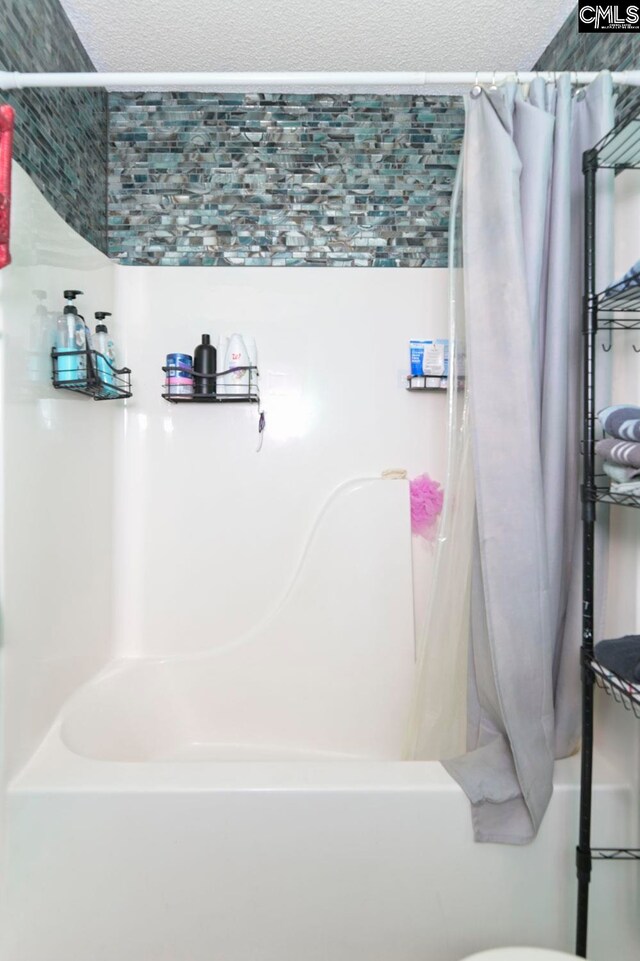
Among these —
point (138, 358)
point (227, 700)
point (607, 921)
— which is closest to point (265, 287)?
point (138, 358)

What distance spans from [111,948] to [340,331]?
6.44 feet

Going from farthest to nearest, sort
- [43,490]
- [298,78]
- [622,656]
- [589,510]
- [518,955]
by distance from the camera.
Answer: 1. [43,490]
2. [298,78]
3. [589,510]
4. [622,656]
5. [518,955]

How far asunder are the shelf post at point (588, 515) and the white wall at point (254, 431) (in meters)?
0.89

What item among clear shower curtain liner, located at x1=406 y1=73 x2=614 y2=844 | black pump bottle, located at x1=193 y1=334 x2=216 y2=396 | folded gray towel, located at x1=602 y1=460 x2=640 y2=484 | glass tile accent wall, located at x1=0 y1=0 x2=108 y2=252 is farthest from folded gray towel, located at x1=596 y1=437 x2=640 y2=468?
glass tile accent wall, located at x1=0 y1=0 x2=108 y2=252

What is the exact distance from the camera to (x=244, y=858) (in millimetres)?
1313

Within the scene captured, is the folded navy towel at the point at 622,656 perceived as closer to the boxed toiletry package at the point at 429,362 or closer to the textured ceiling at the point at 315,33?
the boxed toiletry package at the point at 429,362

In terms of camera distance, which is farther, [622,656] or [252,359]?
[252,359]

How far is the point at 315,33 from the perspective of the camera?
182 centimetres

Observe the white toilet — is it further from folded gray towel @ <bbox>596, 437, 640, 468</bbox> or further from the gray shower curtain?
folded gray towel @ <bbox>596, 437, 640, 468</bbox>

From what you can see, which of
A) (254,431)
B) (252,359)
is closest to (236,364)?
(252,359)

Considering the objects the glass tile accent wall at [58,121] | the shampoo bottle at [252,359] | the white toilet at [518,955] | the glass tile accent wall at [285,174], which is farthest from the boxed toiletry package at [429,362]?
the white toilet at [518,955]

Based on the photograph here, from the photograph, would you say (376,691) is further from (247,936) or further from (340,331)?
(340,331)

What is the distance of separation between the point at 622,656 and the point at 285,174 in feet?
6.50

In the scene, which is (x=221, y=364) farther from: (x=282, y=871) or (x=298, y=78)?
(x=282, y=871)
